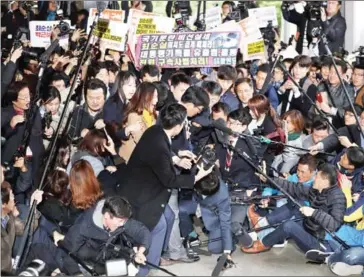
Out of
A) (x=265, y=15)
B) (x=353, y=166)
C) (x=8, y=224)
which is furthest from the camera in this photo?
(x=265, y=15)

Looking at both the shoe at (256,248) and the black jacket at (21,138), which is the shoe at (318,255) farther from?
the black jacket at (21,138)

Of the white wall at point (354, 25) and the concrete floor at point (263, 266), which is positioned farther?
the white wall at point (354, 25)

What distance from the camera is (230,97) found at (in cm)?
759

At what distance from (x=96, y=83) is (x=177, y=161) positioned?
1444 millimetres

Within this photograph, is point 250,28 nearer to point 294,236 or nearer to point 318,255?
point 294,236

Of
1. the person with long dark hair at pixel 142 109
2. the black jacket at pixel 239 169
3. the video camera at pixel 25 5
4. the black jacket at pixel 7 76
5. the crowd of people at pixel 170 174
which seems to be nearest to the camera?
the crowd of people at pixel 170 174

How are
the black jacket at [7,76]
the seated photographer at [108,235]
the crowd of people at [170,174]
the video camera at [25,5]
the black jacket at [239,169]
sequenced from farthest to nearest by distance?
1. the video camera at [25,5]
2. the black jacket at [7,76]
3. the black jacket at [239,169]
4. the crowd of people at [170,174]
5. the seated photographer at [108,235]

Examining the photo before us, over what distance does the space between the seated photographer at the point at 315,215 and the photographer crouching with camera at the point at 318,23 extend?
14.6ft

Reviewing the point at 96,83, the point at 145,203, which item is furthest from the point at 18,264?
the point at 96,83

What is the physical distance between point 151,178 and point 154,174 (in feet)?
0.15

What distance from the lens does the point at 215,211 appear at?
246 inches

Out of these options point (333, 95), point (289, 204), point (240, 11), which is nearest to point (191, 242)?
point (289, 204)

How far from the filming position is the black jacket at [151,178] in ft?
18.0

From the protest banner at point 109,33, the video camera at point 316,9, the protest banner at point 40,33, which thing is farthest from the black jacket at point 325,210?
the video camera at point 316,9
